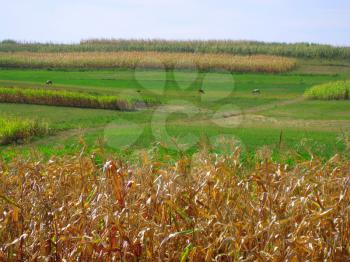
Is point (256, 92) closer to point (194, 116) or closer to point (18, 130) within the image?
point (194, 116)

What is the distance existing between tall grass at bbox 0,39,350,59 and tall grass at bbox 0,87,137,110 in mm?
31355

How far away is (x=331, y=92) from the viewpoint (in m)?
25.0

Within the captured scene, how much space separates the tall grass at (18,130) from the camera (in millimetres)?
14469

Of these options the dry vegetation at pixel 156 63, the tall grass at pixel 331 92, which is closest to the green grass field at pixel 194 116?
the tall grass at pixel 331 92

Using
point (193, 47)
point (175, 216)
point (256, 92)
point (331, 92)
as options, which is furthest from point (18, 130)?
point (193, 47)

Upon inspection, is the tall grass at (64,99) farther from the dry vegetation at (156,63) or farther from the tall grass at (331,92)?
the dry vegetation at (156,63)

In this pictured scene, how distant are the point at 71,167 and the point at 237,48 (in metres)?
48.4

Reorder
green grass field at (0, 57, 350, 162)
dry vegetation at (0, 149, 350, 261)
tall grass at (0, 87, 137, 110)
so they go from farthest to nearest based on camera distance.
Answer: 1. tall grass at (0, 87, 137, 110)
2. green grass field at (0, 57, 350, 162)
3. dry vegetation at (0, 149, 350, 261)

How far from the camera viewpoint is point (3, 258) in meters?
4.27

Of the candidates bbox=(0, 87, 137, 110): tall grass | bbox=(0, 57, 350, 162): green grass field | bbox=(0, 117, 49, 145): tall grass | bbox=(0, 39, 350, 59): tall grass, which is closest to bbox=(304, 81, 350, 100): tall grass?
bbox=(0, 57, 350, 162): green grass field

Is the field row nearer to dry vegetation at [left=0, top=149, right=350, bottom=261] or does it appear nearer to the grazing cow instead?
the grazing cow

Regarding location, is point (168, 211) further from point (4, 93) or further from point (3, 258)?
point (4, 93)

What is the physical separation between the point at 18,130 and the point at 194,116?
671 cm

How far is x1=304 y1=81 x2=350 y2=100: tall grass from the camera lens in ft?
81.7
